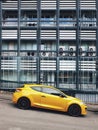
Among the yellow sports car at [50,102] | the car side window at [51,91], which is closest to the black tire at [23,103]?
the yellow sports car at [50,102]

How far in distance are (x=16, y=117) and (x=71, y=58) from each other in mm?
10405

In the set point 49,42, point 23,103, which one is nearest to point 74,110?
point 23,103

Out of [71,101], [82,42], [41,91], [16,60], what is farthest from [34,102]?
[82,42]

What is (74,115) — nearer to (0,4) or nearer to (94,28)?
(94,28)

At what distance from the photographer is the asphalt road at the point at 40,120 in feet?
50.3

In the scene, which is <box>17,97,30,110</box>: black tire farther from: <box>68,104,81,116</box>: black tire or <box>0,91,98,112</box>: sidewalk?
<box>0,91,98,112</box>: sidewalk

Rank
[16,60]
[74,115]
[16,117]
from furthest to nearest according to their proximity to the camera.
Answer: [16,60], [74,115], [16,117]

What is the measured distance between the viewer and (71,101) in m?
19.1

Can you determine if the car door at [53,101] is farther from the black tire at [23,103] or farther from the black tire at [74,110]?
the black tire at [23,103]

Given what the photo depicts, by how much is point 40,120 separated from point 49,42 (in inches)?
479

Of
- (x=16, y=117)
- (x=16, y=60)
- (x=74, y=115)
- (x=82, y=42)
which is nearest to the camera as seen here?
(x=16, y=117)

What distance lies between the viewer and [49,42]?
92.3 feet

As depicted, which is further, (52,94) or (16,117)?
(52,94)

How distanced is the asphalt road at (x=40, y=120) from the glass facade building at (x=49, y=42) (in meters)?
6.14
